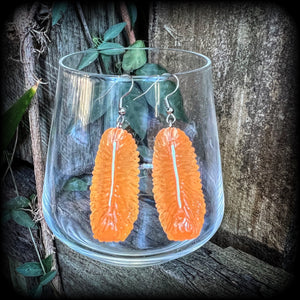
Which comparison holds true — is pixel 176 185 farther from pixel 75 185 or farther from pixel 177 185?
pixel 75 185

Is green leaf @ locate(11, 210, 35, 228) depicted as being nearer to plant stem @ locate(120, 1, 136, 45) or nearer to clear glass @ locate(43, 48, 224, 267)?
clear glass @ locate(43, 48, 224, 267)

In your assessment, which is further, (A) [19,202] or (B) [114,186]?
(A) [19,202]

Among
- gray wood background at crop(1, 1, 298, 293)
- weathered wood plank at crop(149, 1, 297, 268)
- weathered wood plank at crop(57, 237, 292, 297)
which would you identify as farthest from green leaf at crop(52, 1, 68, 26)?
weathered wood plank at crop(57, 237, 292, 297)

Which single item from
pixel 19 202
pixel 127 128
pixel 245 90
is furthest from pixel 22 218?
pixel 245 90

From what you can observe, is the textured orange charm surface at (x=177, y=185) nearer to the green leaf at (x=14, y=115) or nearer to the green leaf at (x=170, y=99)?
the green leaf at (x=170, y=99)

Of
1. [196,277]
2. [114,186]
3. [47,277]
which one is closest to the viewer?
[114,186]

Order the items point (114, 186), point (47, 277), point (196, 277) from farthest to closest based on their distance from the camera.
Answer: point (47, 277)
point (196, 277)
point (114, 186)

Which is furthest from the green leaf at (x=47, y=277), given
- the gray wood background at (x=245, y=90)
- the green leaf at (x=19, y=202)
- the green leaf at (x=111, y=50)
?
the green leaf at (x=111, y=50)

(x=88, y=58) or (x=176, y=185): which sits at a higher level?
(x=88, y=58)

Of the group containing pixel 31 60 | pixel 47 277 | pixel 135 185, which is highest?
pixel 31 60
